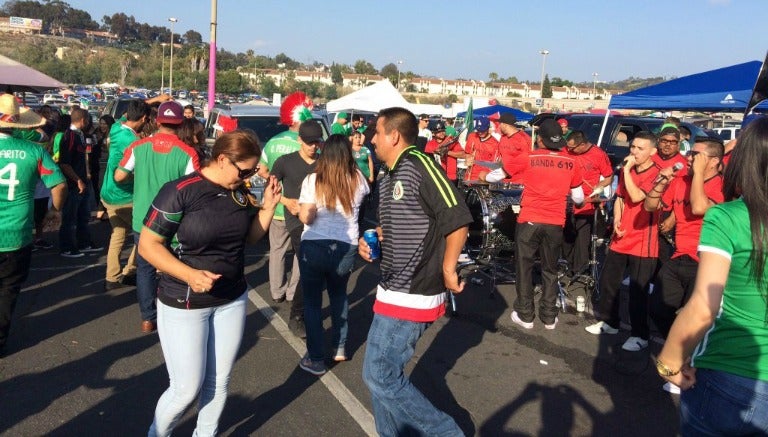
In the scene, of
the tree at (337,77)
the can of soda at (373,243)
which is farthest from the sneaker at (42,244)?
the tree at (337,77)

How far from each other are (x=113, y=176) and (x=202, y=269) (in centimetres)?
369

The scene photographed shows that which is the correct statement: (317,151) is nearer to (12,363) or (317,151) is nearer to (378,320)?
(378,320)

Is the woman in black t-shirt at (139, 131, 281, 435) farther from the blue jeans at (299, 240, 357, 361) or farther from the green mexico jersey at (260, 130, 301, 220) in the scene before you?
the green mexico jersey at (260, 130, 301, 220)

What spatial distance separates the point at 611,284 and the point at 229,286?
405 centimetres

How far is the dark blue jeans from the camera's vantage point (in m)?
4.93

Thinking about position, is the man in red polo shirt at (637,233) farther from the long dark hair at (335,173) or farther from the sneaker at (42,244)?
the sneaker at (42,244)

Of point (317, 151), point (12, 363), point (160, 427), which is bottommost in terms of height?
point (12, 363)

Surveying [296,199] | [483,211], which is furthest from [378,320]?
[483,211]

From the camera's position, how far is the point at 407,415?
333cm

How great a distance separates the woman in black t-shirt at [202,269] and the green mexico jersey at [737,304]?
7.06 feet

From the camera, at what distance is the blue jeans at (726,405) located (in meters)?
2.20

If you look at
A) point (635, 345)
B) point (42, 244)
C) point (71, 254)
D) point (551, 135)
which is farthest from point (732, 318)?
point (42, 244)

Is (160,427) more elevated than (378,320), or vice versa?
(378,320)

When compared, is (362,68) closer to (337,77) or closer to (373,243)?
(337,77)
